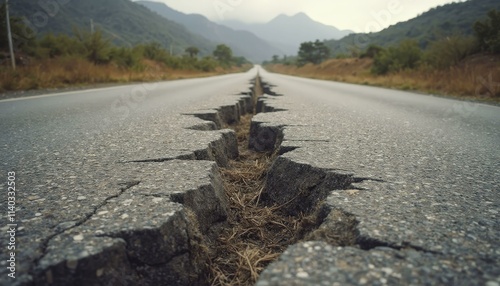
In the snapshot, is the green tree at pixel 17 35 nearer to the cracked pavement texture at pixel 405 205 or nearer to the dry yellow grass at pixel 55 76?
the dry yellow grass at pixel 55 76

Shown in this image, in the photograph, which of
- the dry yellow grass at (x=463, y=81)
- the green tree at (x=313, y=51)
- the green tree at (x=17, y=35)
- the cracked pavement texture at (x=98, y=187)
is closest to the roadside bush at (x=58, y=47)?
the green tree at (x=17, y=35)

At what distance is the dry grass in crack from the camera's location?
1237 mm

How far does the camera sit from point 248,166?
2.50 meters

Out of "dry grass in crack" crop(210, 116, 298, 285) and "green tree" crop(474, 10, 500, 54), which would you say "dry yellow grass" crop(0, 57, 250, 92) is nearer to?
"dry grass in crack" crop(210, 116, 298, 285)

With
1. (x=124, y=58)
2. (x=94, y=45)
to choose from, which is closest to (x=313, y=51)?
(x=124, y=58)

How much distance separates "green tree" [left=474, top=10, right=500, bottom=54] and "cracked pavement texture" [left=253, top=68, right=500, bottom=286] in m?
13.6

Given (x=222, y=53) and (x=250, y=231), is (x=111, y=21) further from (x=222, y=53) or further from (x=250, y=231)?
(x=250, y=231)

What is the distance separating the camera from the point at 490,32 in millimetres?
14328

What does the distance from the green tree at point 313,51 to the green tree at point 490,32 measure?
39.7 meters

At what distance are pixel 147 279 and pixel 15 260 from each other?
36 centimetres

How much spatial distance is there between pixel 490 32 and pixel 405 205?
56.1 ft

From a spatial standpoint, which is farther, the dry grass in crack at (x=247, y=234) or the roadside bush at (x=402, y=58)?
the roadside bush at (x=402, y=58)

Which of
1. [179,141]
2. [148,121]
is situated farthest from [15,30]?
[179,141]

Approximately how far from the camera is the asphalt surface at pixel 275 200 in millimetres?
891
